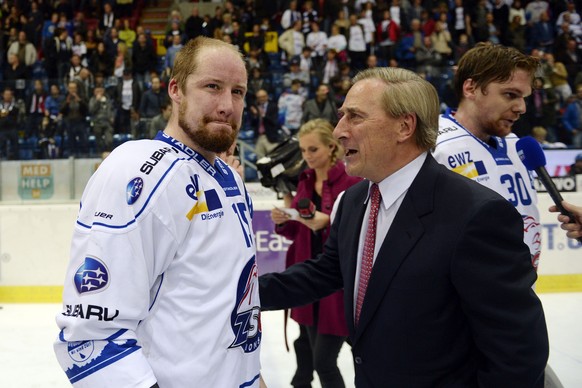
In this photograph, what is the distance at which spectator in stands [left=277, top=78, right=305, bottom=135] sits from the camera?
899 centimetres

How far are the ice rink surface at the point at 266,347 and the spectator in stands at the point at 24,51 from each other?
6.84m

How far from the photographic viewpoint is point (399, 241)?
62.1 inches

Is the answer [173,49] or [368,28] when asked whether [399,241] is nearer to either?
[368,28]

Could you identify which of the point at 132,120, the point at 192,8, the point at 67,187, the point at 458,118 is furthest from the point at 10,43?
the point at 458,118

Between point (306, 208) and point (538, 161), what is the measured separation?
1158 mm

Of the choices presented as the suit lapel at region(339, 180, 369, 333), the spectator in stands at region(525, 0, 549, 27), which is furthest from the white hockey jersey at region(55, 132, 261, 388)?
the spectator in stands at region(525, 0, 549, 27)

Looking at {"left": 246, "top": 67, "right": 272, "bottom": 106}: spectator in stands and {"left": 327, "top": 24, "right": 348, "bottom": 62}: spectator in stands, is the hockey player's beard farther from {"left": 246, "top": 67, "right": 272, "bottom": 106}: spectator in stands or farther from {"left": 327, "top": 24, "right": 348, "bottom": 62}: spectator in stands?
{"left": 327, "top": 24, "right": 348, "bottom": 62}: spectator in stands

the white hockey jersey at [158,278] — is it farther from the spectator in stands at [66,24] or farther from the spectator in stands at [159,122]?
the spectator in stands at [66,24]

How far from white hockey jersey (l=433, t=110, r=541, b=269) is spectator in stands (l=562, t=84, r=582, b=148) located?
17.4ft

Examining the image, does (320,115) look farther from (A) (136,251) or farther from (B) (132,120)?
(A) (136,251)

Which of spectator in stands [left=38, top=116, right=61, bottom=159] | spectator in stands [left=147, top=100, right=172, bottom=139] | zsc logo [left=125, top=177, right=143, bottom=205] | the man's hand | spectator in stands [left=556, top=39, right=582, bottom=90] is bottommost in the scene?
spectator in stands [left=38, top=116, right=61, bottom=159]

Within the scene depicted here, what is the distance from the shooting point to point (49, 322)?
5.97m

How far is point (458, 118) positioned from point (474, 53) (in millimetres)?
265

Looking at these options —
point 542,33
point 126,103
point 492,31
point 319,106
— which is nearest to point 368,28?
point 492,31
